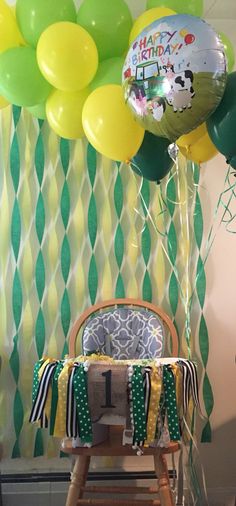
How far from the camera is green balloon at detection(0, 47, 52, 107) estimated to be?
5.82ft

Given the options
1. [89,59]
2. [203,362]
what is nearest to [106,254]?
[203,362]

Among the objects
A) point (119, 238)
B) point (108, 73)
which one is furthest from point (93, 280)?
point (108, 73)

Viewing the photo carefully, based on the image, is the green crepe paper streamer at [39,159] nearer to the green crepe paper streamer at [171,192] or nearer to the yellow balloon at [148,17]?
the green crepe paper streamer at [171,192]

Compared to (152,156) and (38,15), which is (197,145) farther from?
(38,15)

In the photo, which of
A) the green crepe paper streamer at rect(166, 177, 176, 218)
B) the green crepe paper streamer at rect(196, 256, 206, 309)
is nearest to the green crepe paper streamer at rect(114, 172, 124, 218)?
the green crepe paper streamer at rect(166, 177, 176, 218)

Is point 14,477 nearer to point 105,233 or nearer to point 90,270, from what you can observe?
point 90,270

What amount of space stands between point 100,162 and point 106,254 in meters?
0.45

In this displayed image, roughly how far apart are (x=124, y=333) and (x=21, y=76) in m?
1.24

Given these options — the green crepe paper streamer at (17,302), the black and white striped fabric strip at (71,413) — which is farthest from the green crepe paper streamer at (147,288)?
the black and white striped fabric strip at (71,413)

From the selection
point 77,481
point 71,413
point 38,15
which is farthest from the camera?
point 77,481

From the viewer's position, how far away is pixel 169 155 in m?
1.84

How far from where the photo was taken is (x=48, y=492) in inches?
104

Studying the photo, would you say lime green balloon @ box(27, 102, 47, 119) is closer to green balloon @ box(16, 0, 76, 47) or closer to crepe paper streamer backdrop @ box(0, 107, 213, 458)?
green balloon @ box(16, 0, 76, 47)

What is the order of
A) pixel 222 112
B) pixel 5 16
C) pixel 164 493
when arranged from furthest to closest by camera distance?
pixel 164 493 → pixel 5 16 → pixel 222 112
